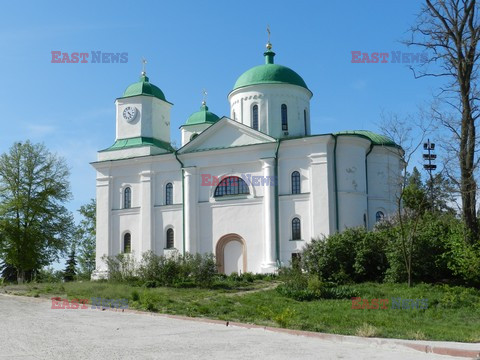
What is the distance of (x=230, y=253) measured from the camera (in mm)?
30531

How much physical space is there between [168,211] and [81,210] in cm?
2010

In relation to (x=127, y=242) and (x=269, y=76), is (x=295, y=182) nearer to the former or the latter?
(x=269, y=76)

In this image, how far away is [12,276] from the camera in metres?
43.9

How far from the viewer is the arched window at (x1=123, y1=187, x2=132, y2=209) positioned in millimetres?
33219

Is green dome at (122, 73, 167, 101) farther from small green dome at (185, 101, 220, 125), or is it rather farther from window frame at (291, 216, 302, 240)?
window frame at (291, 216, 302, 240)

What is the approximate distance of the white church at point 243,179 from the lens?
94.7 ft

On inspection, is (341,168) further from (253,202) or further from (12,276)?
(12,276)

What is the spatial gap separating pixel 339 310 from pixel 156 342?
21.5ft

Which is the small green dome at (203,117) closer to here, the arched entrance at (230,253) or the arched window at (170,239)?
the arched window at (170,239)

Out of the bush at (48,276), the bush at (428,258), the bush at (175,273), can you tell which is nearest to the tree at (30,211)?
the bush at (48,276)

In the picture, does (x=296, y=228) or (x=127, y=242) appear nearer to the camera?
(x=296, y=228)

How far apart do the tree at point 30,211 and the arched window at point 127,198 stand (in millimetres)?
7199

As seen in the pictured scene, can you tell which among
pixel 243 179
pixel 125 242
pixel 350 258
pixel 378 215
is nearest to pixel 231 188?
pixel 243 179

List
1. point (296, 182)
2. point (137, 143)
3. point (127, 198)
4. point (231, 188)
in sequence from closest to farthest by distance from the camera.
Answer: point (296, 182), point (231, 188), point (127, 198), point (137, 143)
